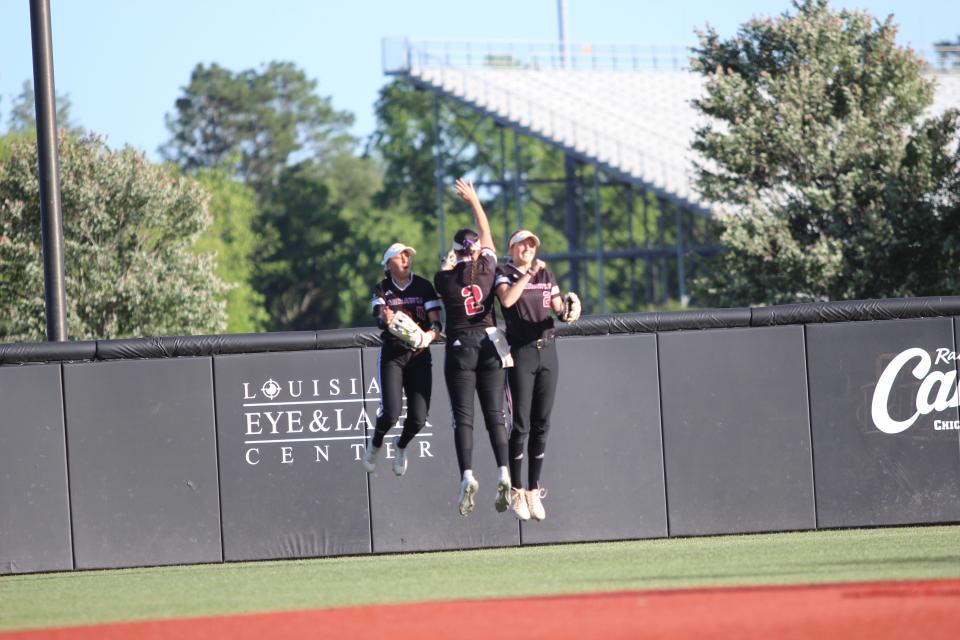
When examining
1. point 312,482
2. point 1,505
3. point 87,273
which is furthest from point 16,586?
point 87,273

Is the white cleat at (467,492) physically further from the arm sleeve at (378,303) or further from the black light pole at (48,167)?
the black light pole at (48,167)

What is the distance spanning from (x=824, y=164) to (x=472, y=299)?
621 inches

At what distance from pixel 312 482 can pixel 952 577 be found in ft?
19.6

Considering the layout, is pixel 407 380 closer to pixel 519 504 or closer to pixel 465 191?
pixel 519 504

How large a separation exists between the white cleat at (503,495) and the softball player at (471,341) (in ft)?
0.55

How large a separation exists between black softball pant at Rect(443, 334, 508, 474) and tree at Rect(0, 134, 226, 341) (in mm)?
15605

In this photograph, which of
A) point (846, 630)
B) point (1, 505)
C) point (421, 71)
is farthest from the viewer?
point (421, 71)

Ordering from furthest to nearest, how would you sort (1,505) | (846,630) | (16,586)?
(1,505) < (16,586) < (846,630)

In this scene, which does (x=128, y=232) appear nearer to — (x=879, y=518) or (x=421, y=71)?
(x=879, y=518)

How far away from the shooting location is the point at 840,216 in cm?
2466

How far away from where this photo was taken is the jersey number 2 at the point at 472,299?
1087 centimetres

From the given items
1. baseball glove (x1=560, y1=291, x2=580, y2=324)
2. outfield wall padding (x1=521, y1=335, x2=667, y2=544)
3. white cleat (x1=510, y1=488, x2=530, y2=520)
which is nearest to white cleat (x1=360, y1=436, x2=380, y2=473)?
white cleat (x1=510, y1=488, x2=530, y2=520)

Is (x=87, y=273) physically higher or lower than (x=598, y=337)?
higher

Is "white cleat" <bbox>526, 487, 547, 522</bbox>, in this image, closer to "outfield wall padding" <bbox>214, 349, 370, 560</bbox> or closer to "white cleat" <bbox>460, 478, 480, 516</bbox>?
"white cleat" <bbox>460, 478, 480, 516</bbox>
